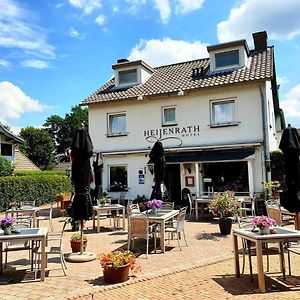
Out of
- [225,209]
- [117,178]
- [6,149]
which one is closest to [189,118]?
[117,178]

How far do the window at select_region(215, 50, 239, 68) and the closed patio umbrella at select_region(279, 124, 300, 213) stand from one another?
9824 millimetres

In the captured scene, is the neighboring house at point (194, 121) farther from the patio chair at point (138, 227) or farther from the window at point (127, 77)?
the patio chair at point (138, 227)

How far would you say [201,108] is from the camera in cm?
1739

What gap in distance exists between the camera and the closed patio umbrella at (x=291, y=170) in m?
8.45

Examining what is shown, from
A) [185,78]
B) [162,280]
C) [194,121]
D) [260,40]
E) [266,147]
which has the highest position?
[260,40]

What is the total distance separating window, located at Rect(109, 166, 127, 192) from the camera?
19.1 metres

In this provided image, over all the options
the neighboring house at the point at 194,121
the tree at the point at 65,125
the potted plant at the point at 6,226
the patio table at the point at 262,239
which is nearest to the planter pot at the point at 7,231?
the potted plant at the point at 6,226

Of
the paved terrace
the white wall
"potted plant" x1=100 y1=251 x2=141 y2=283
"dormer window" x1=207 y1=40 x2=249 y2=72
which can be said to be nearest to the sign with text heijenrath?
the white wall

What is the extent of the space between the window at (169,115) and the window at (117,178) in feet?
11.8

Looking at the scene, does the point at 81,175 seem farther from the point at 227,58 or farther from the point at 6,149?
the point at 6,149

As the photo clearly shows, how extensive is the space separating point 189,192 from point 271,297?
1142cm

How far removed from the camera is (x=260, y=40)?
64.3 feet

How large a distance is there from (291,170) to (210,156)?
766 cm

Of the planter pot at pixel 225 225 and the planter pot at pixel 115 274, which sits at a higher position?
the planter pot at pixel 225 225
